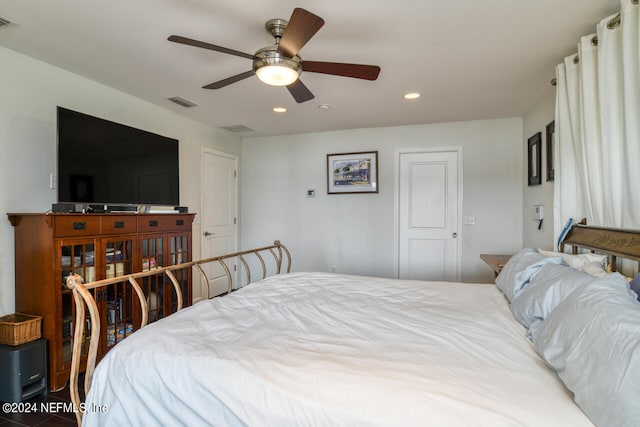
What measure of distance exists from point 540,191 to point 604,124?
5.53 ft

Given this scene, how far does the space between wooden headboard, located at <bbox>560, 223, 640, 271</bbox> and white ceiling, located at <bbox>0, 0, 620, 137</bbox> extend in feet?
4.09

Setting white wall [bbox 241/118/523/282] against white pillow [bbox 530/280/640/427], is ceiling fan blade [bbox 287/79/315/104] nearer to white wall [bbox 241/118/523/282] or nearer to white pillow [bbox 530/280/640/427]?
white pillow [bbox 530/280/640/427]

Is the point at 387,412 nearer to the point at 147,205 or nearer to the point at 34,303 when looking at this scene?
the point at 34,303

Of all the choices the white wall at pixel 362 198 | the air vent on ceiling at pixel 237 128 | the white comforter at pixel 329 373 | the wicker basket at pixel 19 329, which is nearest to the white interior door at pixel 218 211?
the white wall at pixel 362 198

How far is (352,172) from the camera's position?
4469 mm

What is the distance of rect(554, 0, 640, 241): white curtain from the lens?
150cm

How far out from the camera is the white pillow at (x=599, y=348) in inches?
30.8

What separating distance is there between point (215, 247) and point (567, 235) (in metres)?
3.87

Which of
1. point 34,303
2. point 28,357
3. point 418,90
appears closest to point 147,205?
point 34,303

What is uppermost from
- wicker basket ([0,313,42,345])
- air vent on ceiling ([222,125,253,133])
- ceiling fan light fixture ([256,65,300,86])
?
air vent on ceiling ([222,125,253,133])

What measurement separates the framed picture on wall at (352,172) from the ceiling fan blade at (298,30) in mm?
2800

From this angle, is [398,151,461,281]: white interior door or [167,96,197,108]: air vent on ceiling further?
[398,151,461,281]: white interior door

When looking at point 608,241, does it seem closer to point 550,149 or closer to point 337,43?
point 550,149

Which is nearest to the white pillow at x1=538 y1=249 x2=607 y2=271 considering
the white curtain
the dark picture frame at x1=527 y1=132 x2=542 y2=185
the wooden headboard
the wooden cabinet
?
the wooden headboard
